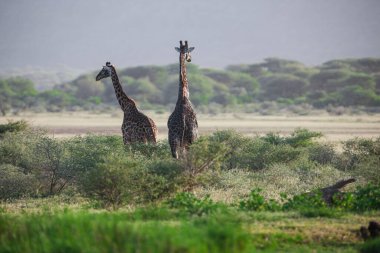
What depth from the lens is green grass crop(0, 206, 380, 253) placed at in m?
6.57

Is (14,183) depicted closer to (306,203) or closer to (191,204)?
(191,204)

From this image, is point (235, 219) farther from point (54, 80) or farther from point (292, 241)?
point (54, 80)

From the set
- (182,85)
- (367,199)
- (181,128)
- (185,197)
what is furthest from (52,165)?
(367,199)

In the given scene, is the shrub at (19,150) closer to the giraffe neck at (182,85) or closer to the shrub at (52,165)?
the shrub at (52,165)

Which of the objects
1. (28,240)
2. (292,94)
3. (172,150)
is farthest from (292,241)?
(292,94)

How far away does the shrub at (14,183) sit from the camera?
12398mm

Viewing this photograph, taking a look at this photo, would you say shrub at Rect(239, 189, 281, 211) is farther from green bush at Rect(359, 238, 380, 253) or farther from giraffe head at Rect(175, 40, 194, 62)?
giraffe head at Rect(175, 40, 194, 62)

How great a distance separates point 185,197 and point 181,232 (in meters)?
3.04

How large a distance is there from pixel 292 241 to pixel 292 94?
48.4m

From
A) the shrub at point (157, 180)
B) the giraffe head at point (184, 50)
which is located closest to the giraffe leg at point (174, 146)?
the shrub at point (157, 180)

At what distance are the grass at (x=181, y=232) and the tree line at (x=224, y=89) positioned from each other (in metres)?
34.2

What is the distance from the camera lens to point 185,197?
1000 cm

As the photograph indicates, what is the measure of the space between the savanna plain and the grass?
0.04 feet

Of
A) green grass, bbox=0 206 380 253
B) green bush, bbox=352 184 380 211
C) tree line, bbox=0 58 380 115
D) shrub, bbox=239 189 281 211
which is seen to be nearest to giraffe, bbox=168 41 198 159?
shrub, bbox=239 189 281 211
